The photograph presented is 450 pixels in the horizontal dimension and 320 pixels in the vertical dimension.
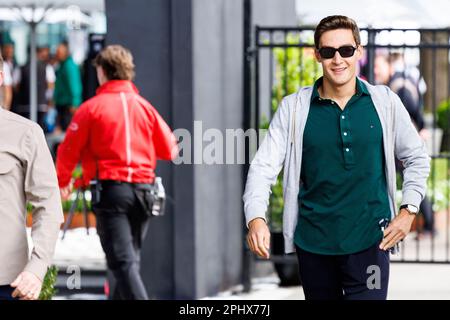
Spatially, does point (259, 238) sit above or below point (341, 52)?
below

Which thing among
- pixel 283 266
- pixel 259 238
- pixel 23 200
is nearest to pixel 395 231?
pixel 259 238

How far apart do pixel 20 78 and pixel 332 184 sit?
1649cm

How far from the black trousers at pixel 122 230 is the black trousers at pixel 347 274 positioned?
2.97 metres

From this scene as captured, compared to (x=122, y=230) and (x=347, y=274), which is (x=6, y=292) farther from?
(x=122, y=230)

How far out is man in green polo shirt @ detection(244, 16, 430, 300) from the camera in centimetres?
500

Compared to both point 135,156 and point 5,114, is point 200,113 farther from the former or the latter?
point 5,114

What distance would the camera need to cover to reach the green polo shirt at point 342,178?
4.98 metres

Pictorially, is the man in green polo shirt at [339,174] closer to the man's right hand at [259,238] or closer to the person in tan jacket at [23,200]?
the man's right hand at [259,238]

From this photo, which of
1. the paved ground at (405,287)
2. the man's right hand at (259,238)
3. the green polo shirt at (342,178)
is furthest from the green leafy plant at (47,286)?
the man's right hand at (259,238)

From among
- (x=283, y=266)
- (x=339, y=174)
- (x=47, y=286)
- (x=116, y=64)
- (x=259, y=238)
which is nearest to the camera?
(x=259, y=238)

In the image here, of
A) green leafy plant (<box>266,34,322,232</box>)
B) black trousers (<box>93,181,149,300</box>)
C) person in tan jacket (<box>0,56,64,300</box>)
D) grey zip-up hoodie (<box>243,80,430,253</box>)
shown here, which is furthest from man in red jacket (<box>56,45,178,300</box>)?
person in tan jacket (<box>0,56,64,300</box>)

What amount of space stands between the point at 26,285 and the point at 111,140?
140 inches

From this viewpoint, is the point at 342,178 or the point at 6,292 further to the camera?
the point at 342,178

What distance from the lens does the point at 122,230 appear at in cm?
798
